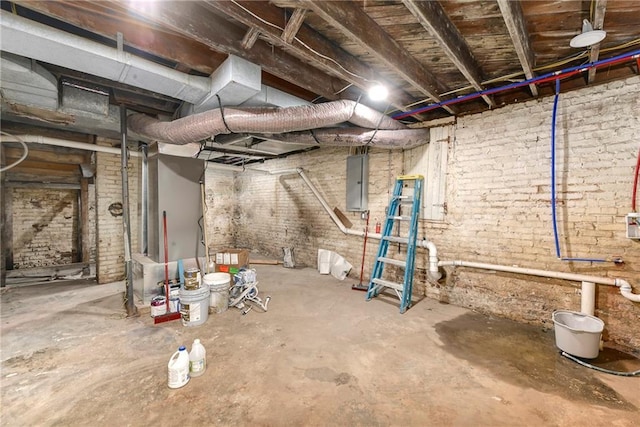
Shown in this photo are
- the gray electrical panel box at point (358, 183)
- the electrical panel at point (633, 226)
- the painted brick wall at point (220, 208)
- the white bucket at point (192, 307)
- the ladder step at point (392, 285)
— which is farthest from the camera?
the painted brick wall at point (220, 208)

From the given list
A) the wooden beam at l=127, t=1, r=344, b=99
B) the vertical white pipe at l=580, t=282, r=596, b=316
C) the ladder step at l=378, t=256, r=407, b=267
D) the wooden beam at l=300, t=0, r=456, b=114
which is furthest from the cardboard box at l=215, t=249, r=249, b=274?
the vertical white pipe at l=580, t=282, r=596, b=316

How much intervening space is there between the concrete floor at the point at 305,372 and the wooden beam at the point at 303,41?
8.23 feet

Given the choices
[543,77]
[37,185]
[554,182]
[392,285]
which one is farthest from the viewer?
[37,185]

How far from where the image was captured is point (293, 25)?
1.71m

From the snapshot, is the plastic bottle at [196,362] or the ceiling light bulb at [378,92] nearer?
the plastic bottle at [196,362]

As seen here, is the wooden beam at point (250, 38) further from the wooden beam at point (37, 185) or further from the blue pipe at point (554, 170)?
the wooden beam at point (37, 185)

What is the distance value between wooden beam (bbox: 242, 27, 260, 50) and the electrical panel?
11.5 feet

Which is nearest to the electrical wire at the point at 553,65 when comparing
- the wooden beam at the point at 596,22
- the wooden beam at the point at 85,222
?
the wooden beam at the point at 596,22

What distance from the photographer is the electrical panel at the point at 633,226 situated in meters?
2.23

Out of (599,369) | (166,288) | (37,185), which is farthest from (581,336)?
(37,185)

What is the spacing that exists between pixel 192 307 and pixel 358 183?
10.0ft

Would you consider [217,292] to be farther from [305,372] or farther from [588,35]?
[588,35]

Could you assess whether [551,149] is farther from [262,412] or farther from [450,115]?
[262,412]

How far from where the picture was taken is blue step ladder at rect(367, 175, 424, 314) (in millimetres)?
3279
